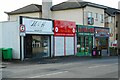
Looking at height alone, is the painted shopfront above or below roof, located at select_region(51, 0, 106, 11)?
below

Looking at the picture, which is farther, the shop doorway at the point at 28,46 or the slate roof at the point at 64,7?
the slate roof at the point at 64,7

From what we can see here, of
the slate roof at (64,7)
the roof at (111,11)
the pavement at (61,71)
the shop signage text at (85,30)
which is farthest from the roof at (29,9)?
the pavement at (61,71)

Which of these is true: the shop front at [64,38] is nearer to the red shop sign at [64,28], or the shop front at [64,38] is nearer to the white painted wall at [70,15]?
the red shop sign at [64,28]

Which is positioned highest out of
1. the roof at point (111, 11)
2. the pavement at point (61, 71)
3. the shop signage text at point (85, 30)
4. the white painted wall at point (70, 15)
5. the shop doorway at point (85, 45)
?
the roof at point (111, 11)

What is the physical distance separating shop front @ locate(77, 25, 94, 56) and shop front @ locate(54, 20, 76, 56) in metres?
1.17

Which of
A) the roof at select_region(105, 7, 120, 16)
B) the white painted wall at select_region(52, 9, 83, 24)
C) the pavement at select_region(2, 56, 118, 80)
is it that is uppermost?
the roof at select_region(105, 7, 120, 16)

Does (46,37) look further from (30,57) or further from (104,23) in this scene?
(104,23)

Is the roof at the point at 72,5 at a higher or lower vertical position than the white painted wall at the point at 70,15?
higher

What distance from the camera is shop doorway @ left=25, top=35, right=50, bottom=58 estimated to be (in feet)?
90.1

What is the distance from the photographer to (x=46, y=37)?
3052cm

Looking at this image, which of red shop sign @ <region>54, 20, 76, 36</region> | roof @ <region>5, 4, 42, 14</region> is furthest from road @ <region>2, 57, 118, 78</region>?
roof @ <region>5, 4, 42, 14</region>

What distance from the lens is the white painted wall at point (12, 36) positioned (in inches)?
1036

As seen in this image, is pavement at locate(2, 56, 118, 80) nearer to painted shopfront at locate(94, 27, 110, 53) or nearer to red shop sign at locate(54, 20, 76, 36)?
red shop sign at locate(54, 20, 76, 36)

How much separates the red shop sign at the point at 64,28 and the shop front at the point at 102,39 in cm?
616
